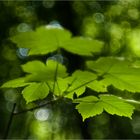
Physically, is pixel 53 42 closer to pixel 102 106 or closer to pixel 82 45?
pixel 82 45

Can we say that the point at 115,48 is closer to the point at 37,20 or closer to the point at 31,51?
the point at 37,20

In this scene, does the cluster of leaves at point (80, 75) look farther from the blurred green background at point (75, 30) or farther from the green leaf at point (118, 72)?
the blurred green background at point (75, 30)

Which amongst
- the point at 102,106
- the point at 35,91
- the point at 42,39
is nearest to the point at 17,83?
the point at 35,91

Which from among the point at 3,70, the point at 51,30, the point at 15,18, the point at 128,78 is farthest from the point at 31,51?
the point at 15,18

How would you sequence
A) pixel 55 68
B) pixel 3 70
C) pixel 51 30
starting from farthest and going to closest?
pixel 3 70, pixel 55 68, pixel 51 30

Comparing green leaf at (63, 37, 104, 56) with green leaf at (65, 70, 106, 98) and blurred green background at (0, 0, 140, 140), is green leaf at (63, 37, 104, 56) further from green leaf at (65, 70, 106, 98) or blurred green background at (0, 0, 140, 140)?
blurred green background at (0, 0, 140, 140)

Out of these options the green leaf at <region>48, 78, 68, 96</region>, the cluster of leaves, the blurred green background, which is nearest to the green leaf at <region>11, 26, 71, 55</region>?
the cluster of leaves

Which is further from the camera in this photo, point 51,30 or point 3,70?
point 3,70
